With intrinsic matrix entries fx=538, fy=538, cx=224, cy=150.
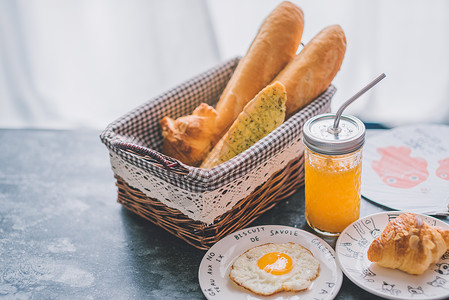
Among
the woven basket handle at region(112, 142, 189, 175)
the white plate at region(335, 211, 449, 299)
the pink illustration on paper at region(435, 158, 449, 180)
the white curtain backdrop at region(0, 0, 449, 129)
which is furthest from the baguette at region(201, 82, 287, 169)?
the white curtain backdrop at region(0, 0, 449, 129)

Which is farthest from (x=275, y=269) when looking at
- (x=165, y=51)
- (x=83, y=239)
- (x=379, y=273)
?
(x=165, y=51)

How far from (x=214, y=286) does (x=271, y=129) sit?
0.35m

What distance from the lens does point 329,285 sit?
0.97 metres

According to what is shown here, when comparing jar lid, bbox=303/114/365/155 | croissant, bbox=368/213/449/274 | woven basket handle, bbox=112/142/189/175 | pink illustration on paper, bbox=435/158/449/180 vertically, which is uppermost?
jar lid, bbox=303/114/365/155

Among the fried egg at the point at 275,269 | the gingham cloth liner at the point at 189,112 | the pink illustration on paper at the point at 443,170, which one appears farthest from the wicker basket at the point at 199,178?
the pink illustration on paper at the point at 443,170

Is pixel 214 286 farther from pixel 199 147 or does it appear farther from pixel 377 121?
pixel 377 121

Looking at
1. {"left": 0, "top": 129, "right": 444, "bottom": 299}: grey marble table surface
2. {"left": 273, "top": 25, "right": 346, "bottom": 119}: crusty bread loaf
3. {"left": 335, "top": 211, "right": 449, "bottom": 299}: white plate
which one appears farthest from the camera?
{"left": 273, "top": 25, "right": 346, "bottom": 119}: crusty bread loaf

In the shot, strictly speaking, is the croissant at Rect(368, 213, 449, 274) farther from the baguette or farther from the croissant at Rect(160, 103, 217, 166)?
the croissant at Rect(160, 103, 217, 166)

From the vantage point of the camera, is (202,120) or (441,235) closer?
(441,235)

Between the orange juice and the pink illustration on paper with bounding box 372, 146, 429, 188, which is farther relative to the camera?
the pink illustration on paper with bounding box 372, 146, 429, 188

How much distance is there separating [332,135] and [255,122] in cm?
20

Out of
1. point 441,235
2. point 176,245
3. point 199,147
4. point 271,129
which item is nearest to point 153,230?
point 176,245

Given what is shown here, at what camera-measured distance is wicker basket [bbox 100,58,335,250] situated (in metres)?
1.03

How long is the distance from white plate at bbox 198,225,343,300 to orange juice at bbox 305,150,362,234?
48mm
